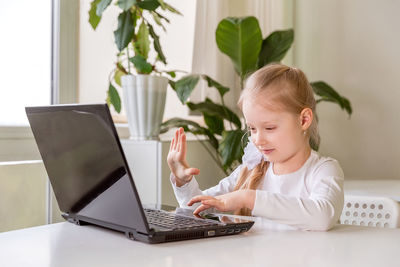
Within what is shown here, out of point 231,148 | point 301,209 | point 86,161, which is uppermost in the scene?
point 86,161

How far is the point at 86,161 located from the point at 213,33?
6.73 feet

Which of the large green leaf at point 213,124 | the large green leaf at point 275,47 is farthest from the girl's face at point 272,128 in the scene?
the large green leaf at point 275,47

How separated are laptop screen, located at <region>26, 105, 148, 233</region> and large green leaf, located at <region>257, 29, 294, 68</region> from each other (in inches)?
68.3

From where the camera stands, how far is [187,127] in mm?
2391

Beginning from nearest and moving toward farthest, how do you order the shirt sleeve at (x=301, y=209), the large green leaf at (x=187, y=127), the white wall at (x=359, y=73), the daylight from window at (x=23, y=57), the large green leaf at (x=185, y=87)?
1. the shirt sleeve at (x=301, y=209)
2. the daylight from window at (x=23, y=57)
3. the large green leaf at (x=185, y=87)
4. the large green leaf at (x=187, y=127)
5. the white wall at (x=359, y=73)

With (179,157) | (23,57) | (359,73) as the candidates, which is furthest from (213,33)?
(179,157)

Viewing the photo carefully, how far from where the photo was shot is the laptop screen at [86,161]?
83 centimetres

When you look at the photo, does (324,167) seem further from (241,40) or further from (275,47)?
(275,47)

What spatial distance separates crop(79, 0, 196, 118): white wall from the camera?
2400mm

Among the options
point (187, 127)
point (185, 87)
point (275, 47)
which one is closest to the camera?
point (185, 87)

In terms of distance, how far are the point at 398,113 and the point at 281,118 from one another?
6.39 feet

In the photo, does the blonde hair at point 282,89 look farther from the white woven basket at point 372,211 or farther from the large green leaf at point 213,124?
the large green leaf at point 213,124

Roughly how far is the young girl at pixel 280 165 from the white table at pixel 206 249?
57 millimetres

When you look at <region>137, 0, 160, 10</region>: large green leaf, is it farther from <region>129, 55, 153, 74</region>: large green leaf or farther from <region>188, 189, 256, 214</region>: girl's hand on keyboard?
<region>188, 189, 256, 214</region>: girl's hand on keyboard
